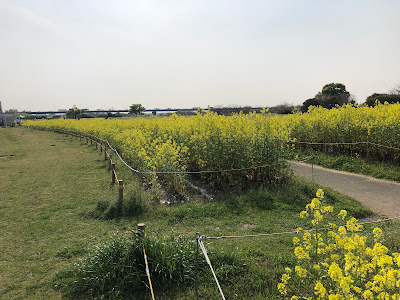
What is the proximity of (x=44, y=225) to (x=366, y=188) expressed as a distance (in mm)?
7528

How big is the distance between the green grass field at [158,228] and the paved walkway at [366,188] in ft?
1.43

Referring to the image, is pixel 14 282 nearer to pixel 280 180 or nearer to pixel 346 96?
pixel 280 180

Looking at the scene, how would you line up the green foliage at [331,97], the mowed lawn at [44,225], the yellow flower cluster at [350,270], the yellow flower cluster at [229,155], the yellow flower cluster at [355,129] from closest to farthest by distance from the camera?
the yellow flower cluster at [350,270]
the mowed lawn at [44,225]
the yellow flower cluster at [229,155]
the yellow flower cluster at [355,129]
the green foliage at [331,97]

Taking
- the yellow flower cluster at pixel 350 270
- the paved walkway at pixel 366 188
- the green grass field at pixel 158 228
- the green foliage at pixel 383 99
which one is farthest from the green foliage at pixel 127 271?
the green foliage at pixel 383 99

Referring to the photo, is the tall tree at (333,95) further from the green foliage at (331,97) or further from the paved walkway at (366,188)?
the paved walkway at (366,188)

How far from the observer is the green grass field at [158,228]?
346 cm

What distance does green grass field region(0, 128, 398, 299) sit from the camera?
3.46 metres

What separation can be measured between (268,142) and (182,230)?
345 centimetres

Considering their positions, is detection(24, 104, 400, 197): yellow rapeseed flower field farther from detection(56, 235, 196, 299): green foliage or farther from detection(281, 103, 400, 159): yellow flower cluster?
detection(56, 235, 196, 299): green foliage

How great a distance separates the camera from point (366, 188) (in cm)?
715

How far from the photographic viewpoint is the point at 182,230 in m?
4.95

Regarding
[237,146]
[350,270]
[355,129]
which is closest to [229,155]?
[237,146]

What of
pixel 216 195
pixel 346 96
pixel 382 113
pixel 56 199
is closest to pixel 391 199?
pixel 216 195

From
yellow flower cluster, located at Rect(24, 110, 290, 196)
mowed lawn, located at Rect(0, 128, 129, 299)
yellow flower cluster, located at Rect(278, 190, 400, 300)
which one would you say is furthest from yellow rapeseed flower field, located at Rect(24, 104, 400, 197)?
yellow flower cluster, located at Rect(278, 190, 400, 300)
